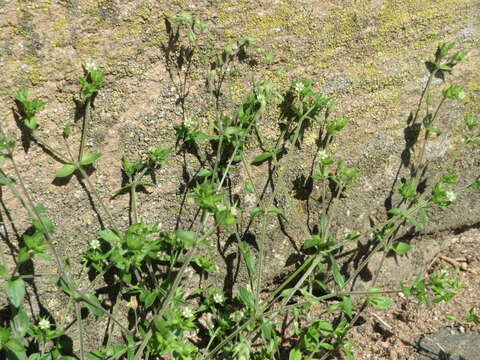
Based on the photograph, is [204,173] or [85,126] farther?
[204,173]

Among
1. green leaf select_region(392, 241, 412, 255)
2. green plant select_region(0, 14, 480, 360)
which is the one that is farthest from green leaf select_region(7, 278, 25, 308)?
green leaf select_region(392, 241, 412, 255)

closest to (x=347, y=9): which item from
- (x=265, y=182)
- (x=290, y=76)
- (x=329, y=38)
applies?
(x=329, y=38)

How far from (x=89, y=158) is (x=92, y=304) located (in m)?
0.61

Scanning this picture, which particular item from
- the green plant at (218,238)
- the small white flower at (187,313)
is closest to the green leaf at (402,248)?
the green plant at (218,238)

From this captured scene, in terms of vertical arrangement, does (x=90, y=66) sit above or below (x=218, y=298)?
above

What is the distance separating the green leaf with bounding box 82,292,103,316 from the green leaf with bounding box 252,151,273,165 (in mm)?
976

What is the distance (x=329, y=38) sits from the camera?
2.73m

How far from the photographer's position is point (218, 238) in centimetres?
278

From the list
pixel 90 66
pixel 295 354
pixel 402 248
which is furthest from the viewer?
pixel 402 248

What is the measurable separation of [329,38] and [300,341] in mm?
1460

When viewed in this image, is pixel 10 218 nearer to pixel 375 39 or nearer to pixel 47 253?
pixel 47 253

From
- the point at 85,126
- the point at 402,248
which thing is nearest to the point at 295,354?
the point at 402,248

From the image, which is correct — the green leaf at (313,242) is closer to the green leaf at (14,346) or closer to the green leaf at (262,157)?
the green leaf at (262,157)

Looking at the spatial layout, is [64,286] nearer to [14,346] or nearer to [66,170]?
[14,346]
